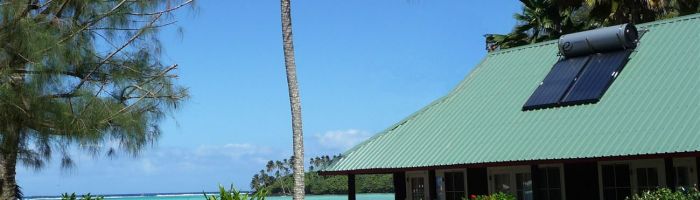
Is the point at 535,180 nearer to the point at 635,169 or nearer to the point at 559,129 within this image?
the point at 559,129

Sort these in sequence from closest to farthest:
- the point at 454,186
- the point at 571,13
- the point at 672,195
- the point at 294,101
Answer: the point at 672,195, the point at 294,101, the point at 454,186, the point at 571,13

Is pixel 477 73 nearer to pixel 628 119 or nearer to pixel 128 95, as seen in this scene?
pixel 628 119

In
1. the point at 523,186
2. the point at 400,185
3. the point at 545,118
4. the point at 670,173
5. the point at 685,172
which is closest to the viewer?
the point at 670,173

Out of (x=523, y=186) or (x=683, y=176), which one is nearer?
(x=683, y=176)

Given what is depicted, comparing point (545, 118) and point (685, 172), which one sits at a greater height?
point (545, 118)

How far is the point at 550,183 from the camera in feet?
70.5

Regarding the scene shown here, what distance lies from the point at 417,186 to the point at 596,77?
6253 millimetres

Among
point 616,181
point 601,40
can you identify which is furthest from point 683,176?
point 601,40

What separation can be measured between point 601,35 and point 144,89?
1030 centimetres

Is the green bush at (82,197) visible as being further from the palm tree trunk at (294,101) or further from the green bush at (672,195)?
the green bush at (672,195)

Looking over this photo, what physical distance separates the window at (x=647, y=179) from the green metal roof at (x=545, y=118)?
5.02 feet

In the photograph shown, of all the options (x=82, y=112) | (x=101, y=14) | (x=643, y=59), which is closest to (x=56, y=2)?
(x=101, y=14)

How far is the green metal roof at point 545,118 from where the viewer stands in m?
18.0

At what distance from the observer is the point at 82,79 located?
1745 centimetres
